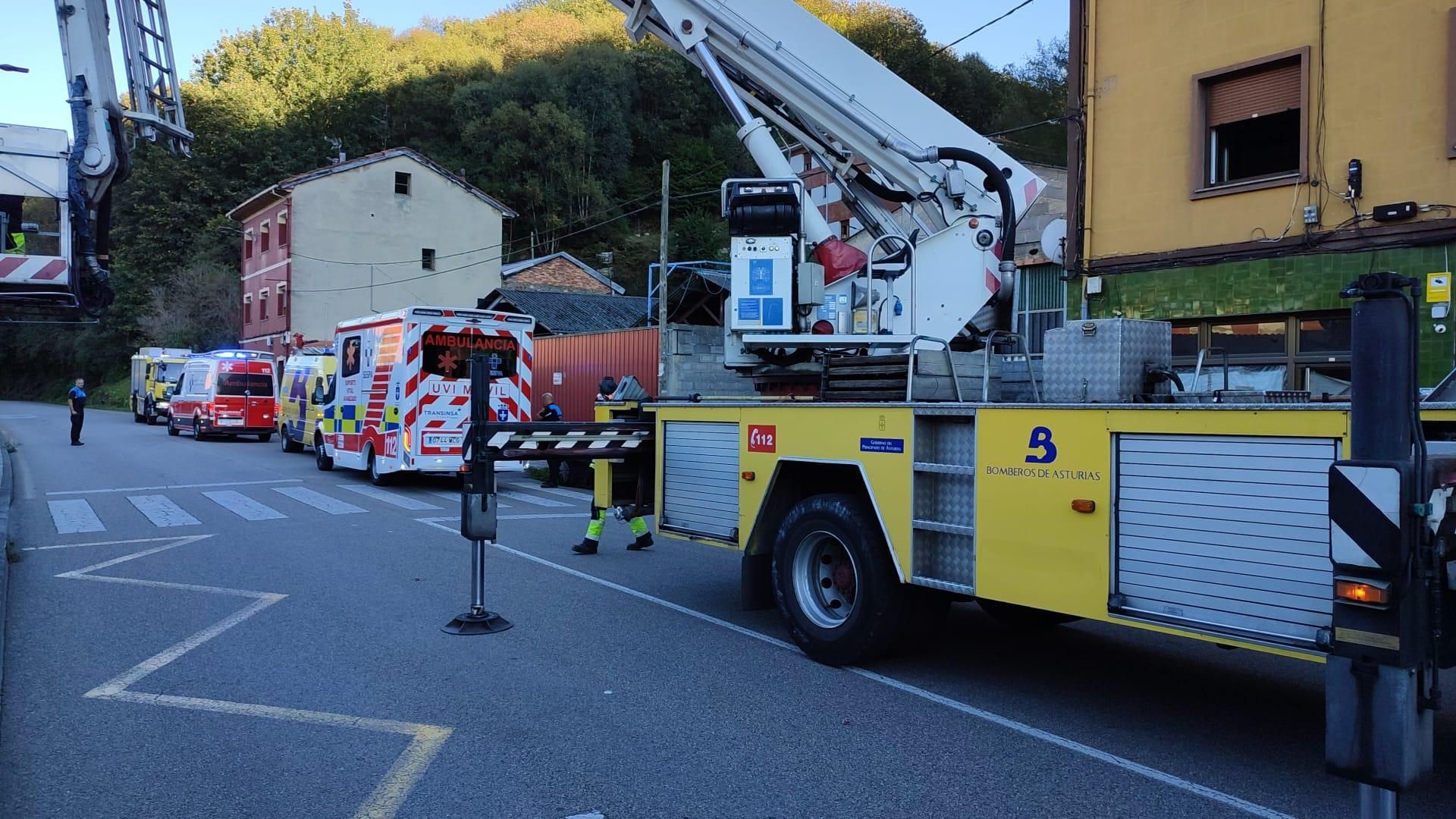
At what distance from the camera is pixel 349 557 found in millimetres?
10383

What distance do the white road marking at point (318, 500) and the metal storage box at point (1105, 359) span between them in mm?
10835

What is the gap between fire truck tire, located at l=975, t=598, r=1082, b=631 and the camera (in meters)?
7.13

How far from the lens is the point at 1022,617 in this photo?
24.2ft

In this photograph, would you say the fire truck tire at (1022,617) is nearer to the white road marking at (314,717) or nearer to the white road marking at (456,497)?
the white road marking at (314,717)

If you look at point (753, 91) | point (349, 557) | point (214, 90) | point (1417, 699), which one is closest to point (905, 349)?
point (753, 91)

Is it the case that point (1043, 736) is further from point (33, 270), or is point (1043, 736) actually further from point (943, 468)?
point (33, 270)

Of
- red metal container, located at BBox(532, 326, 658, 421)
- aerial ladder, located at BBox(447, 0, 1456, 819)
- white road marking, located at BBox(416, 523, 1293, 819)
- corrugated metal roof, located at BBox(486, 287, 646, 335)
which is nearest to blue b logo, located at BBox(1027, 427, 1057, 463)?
aerial ladder, located at BBox(447, 0, 1456, 819)

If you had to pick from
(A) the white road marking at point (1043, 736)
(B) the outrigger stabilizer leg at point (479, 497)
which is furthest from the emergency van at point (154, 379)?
(A) the white road marking at point (1043, 736)

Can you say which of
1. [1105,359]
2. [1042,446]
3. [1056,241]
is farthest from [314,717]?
[1056,241]

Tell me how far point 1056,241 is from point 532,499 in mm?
8554

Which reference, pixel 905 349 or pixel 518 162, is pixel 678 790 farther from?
pixel 518 162

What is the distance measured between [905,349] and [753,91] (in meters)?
3.18

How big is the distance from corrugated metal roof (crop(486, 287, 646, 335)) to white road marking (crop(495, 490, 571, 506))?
1434 centimetres

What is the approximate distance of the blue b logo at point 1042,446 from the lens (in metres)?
5.11
